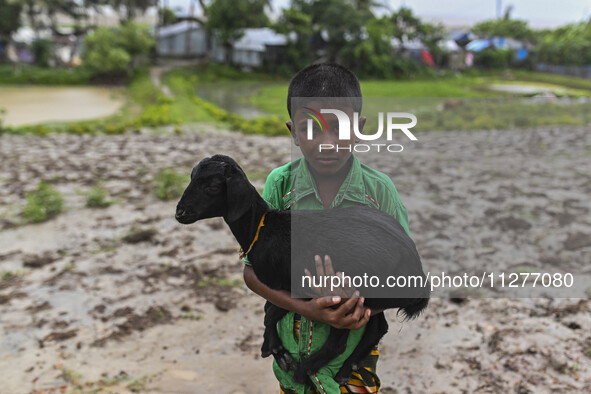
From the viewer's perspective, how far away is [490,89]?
76.1ft

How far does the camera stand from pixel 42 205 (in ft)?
20.9

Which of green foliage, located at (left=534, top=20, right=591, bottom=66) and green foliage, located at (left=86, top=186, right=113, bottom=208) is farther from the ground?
green foliage, located at (left=534, top=20, right=591, bottom=66)

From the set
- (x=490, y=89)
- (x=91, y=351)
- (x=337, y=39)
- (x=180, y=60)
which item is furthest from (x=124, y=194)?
(x=180, y=60)

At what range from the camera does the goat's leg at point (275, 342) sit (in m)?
1.72

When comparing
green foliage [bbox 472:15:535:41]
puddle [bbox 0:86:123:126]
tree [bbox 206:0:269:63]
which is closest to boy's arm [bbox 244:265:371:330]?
puddle [bbox 0:86:123:126]

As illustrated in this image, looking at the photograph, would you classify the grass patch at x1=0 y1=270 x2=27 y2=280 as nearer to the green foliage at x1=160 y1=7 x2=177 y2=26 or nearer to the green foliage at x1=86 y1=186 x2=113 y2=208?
the green foliage at x1=86 y1=186 x2=113 y2=208

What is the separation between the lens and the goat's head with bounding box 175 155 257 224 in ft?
4.75

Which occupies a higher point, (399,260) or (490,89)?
(490,89)

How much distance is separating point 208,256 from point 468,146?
13.7 ft

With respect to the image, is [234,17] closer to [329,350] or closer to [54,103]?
[54,103]

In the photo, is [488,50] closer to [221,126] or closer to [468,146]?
[221,126]

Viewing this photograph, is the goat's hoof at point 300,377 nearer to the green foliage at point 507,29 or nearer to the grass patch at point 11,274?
the grass patch at point 11,274

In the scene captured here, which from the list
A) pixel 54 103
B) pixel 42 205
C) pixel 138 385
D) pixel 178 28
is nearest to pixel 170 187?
pixel 42 205

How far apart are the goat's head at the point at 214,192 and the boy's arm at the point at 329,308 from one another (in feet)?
0.92
